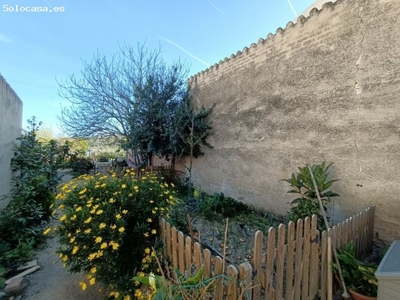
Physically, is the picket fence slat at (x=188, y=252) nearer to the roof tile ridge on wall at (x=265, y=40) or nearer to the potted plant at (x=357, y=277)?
the potted plant at (x=357, y=277)

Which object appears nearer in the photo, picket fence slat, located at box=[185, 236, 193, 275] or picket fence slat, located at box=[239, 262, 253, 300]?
picket fence slat, located at box=[239, 262, 253, 300]

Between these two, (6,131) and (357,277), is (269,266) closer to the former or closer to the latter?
(357,277)

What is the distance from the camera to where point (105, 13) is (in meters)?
5.80

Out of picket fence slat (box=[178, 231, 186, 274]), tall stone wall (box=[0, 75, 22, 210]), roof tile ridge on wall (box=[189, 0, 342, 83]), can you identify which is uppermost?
roof tile ridge on wall (box=[189, 0, 342, 83])

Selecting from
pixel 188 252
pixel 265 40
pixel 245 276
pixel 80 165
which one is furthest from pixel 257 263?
pixel 80 165

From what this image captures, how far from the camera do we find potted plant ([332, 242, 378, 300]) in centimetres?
206

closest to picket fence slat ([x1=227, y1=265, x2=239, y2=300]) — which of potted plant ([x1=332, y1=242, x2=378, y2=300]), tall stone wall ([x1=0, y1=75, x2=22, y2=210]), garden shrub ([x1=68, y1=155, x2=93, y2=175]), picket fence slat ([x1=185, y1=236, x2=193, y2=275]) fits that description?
picket fence slat ([x1=185, y1=236, x2=193, y2=275])

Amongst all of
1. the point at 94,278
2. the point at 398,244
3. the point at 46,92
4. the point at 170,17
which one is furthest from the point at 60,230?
the point at 46,92

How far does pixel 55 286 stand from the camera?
8.71 feet

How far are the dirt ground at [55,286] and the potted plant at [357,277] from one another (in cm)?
286

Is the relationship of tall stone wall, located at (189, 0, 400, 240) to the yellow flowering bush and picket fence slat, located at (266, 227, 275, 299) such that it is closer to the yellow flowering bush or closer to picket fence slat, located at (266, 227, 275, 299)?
picket fence slat, located at (266, 227, 275, 299)

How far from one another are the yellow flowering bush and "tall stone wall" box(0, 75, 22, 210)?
2562 mm

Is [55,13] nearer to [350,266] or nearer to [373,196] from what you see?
[350,266]

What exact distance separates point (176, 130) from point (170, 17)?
3782 millimetres
